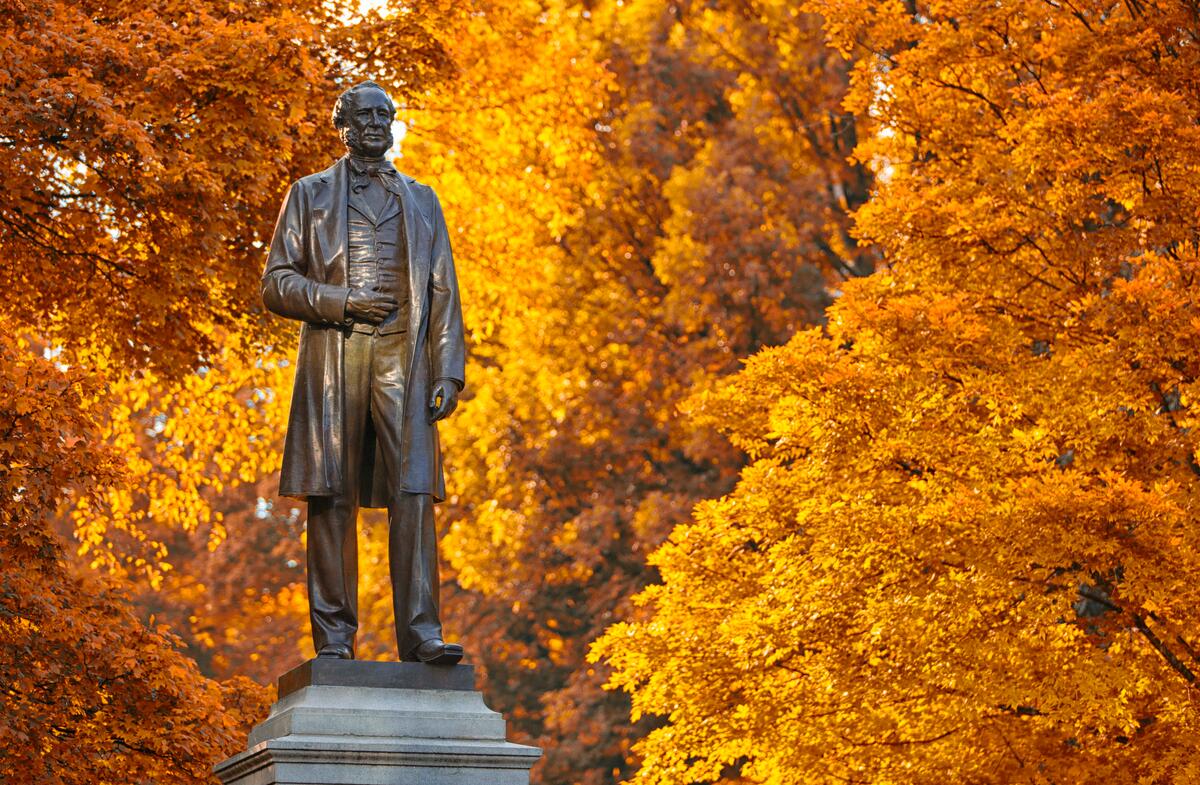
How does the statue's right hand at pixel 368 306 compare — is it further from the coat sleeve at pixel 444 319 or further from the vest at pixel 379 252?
the coat sleeve at pixel 444 319

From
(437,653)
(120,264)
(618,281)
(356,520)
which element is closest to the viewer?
(437,653)

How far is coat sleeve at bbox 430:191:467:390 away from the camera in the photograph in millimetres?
7434

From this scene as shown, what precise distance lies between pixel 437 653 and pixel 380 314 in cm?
140

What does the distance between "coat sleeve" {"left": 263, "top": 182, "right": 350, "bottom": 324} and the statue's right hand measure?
3 cm

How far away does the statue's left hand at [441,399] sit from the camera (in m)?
7.36

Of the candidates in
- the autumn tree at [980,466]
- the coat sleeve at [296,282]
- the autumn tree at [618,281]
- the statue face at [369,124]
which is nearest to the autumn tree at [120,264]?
the autumn tree at [980,466]

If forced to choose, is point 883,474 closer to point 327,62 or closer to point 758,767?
point 758,767

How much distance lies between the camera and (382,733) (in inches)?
264

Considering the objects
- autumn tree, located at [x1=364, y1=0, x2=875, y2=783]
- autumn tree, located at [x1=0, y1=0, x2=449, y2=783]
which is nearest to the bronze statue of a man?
autumn tree, located at [x1=0, y1=0, x2=449, y2=783]

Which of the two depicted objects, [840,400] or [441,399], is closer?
[441,399]

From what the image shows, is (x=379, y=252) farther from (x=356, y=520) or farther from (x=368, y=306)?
(x=356, y=520)

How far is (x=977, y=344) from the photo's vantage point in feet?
40.7

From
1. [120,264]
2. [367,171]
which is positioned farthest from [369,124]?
[120,264]

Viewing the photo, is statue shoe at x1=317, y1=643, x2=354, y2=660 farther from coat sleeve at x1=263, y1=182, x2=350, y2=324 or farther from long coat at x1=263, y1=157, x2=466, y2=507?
coat sleeve at x1=263, y1=182, x2=350, y2=324
